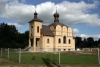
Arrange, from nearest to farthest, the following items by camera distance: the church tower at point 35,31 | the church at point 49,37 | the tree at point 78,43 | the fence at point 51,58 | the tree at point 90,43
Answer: the fence at point 51,58 → the church tower at point 35,31 → the church at point 49,37 → the tree at point 78,43 → the tree at point 90,43

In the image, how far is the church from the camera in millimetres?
50031

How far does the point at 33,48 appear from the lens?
161ft

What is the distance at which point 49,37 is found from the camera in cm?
5162

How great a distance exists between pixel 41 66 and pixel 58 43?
40.4m

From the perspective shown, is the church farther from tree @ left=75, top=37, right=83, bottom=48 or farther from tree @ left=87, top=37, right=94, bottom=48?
tree @ left=87, top=37, right=94, bottom=48

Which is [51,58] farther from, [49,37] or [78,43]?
[78,43]

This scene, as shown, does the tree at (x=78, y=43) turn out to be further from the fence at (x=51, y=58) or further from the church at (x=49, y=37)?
the fence at (x=51, y=58)

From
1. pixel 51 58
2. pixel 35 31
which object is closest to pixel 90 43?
pixel 35 31

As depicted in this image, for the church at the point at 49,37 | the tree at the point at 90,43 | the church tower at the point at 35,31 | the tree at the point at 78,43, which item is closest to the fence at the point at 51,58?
the church tower at the point at 35,31

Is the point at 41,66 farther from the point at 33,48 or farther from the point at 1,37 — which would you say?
the point at 1,37

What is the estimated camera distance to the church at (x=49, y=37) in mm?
50031

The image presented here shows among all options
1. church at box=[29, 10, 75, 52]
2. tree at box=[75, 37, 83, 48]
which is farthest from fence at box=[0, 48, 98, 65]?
tree at box=[75, 37, 83, 48]

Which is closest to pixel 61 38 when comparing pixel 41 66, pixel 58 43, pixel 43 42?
pixel 58 43

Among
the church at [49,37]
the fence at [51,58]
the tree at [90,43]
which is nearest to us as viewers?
the fence at [51,58]
